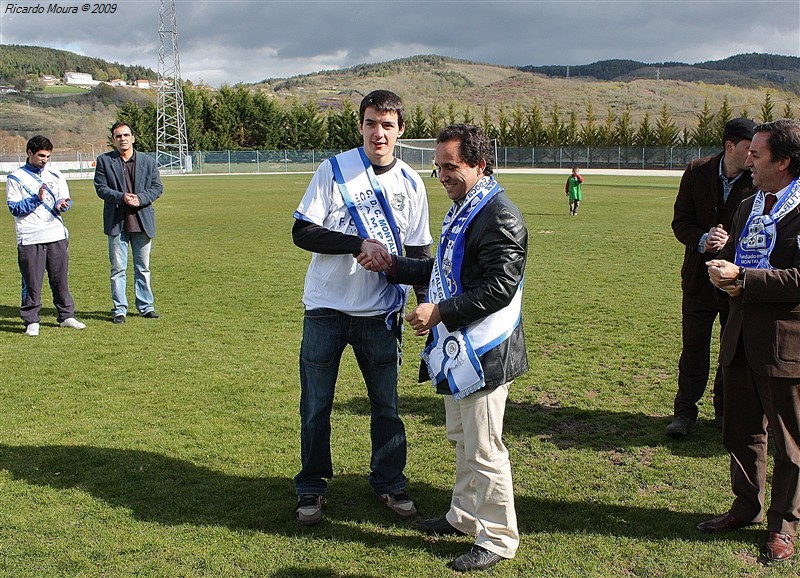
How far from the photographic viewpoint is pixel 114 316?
9047 mm

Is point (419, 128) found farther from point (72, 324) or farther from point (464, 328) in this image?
point (464, 328)

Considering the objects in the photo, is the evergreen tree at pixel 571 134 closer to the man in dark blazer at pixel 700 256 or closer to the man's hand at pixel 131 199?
the man's hand at pixel 131 199

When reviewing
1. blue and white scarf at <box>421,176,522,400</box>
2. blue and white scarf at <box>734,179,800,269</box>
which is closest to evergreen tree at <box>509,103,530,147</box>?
blue and white scarf at <box>734,179,800,269</box>

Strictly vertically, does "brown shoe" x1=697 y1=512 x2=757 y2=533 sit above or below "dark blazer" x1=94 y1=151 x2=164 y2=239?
below

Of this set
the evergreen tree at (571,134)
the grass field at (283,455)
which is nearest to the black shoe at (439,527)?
the grass field at (283,455)

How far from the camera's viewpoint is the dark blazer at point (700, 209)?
17.0 ft

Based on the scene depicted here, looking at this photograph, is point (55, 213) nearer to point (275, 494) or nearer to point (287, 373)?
point (287, 373)

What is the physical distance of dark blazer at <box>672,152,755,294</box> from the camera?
5.20 metres

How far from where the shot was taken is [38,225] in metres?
8.45

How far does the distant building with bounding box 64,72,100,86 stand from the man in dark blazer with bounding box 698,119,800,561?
181 m

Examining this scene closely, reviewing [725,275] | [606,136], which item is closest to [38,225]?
[725,275]

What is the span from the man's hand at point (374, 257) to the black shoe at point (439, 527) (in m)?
1.44

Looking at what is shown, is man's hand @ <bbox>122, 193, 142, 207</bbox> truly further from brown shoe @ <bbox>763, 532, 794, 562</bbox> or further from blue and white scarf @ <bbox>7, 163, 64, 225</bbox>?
brown shoe @ <bbox>763, 532, 794, 562</bbox>

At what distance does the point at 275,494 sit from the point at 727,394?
2.69 metres
